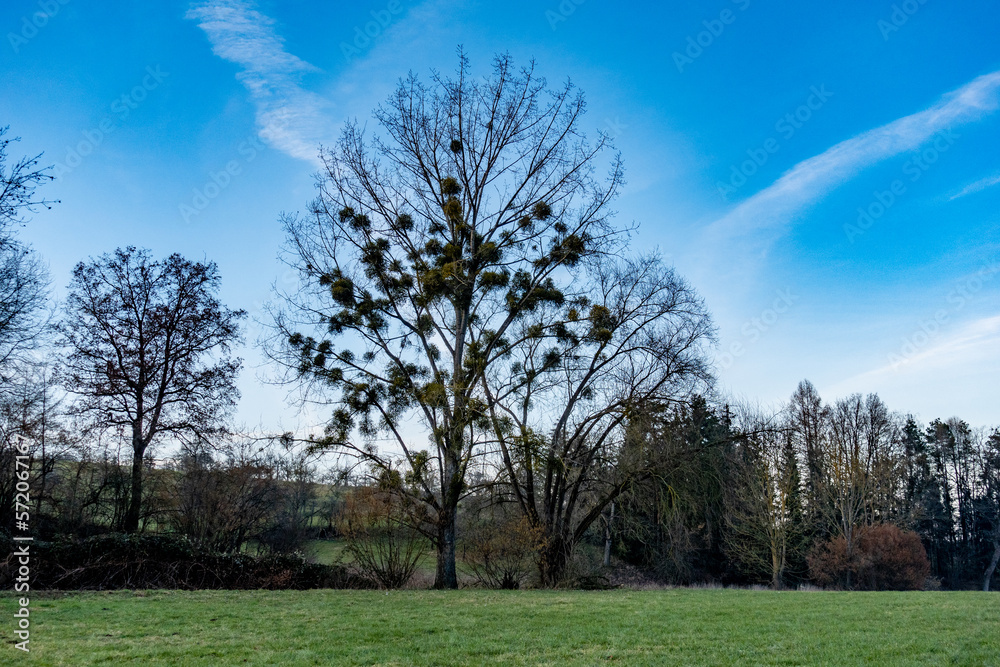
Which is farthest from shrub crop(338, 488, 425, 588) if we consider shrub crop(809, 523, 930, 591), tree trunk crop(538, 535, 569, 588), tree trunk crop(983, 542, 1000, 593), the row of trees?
tree trunk crop(983, 542, 1000, 593)

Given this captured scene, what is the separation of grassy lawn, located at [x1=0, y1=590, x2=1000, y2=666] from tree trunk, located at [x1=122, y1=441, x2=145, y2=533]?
895 cm

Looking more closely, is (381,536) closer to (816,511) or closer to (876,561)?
(816,511)

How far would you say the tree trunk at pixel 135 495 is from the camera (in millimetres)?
18516

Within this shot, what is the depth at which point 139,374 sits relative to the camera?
2033 cm

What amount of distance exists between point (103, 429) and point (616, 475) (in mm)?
16717

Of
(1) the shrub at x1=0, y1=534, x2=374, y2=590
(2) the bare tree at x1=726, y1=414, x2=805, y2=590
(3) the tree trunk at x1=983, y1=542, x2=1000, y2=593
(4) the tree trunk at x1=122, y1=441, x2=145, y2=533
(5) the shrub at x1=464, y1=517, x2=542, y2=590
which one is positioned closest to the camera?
(1) the shrub at x1=0, y1=534, x2=374, y2=590

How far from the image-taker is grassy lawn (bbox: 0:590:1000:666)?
621 centimetres

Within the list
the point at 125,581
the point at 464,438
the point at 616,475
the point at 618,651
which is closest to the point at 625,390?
the point at 616,475

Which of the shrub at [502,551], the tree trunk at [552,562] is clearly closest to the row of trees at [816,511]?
the tree trunk at [552,562]

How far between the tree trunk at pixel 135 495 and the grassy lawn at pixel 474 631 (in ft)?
29.4

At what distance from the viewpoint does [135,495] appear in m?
18.9

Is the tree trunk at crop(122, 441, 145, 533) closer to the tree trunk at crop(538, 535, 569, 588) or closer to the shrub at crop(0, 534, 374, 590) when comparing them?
the shrub at crop(0, 534, 374, 590)

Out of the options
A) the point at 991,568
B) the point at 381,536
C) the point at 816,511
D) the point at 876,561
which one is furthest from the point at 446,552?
the point at 991,568

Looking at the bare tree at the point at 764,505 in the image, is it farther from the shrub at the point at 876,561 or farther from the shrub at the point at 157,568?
the shrub at the point at 157,568
